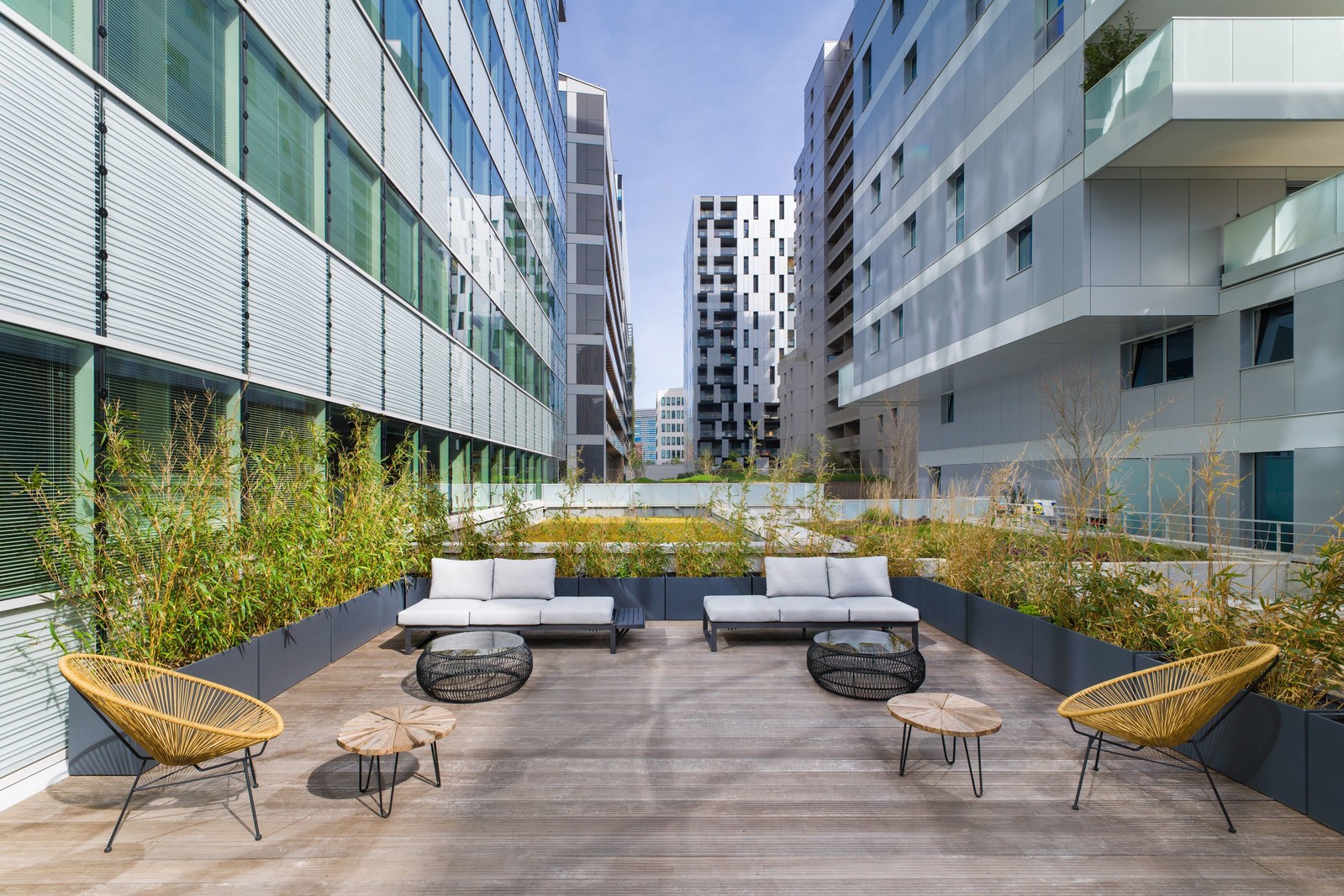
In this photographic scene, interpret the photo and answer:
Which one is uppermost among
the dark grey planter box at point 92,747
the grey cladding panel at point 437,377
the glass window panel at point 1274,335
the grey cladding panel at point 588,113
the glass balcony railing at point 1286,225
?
the grey cladding panel at point 588,113

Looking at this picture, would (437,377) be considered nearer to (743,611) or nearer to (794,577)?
(743,611)

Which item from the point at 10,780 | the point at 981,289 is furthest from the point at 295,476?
the point at 981,289

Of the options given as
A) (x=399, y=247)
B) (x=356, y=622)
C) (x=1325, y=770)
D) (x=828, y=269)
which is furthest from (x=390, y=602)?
→ (x=828, y=269)

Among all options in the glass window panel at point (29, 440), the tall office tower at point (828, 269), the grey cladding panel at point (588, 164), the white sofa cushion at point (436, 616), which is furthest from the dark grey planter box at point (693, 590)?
the grey cladding panel at point (588, 164)

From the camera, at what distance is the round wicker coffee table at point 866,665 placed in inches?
176

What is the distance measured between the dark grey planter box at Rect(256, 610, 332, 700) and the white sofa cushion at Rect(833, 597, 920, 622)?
4.56 meters

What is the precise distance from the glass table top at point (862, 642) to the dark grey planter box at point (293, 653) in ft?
13.1

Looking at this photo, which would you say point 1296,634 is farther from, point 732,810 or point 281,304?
point 281,304

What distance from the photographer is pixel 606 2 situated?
15227mm

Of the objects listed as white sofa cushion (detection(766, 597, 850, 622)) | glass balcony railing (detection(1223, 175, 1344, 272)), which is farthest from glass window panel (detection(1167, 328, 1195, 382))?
white sofa cushion (detection(766, 597, 850, 622))

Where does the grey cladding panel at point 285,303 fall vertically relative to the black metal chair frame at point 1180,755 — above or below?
above

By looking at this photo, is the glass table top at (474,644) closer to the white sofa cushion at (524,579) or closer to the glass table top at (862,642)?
the white sofa cushion at (524,579)

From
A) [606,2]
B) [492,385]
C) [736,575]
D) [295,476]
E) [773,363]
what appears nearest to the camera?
[295,476]

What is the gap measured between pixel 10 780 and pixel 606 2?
1772cm
